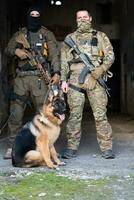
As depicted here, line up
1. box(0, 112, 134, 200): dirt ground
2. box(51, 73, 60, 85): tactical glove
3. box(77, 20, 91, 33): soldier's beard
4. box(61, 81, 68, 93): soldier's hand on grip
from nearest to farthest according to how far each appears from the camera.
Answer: box(0, 112, 134, 200): dirt ground
box(61, 81, 68, 93): soldier's hand on grip
box(77, 20, 91, 33): soldier's beard
box(51, 73, 60, 85): tactical glove

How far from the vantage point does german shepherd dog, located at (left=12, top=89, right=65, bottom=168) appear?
22.0ft

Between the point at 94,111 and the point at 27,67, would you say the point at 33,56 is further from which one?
the point at 94,111

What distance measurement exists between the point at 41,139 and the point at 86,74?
1.20m

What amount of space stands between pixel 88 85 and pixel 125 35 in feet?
26.8

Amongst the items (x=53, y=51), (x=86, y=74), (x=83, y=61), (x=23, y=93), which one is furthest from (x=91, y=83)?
(x=23, y=93)

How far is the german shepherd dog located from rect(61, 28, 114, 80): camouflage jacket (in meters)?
0.68

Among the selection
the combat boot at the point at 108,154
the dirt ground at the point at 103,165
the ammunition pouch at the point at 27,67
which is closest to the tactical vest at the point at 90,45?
the ammunition pouch at the point at 27,67

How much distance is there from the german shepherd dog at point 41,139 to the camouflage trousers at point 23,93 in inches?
25.1

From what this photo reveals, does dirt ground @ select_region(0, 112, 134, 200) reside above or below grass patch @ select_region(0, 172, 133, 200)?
below

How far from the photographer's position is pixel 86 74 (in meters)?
7.30

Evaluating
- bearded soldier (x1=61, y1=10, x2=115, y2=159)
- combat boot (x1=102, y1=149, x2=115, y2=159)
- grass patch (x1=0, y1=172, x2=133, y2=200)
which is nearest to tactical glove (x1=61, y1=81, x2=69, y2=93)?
bearded soldier (x1=61, y1=10, x2=115, y2=159)

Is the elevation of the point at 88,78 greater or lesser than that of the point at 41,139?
greater

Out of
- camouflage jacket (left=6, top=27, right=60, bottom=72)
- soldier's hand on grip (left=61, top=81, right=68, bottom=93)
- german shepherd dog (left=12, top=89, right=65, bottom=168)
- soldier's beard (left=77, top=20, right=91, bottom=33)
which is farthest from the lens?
camouflage jacket (left=6, top=27, right=60, bottom=72)

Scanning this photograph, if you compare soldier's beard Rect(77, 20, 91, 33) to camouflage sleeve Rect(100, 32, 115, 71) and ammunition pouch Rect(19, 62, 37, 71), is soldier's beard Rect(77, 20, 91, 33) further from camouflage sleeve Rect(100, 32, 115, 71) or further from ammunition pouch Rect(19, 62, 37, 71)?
ammunition pouch Rect(19, 62, 37, 71)
